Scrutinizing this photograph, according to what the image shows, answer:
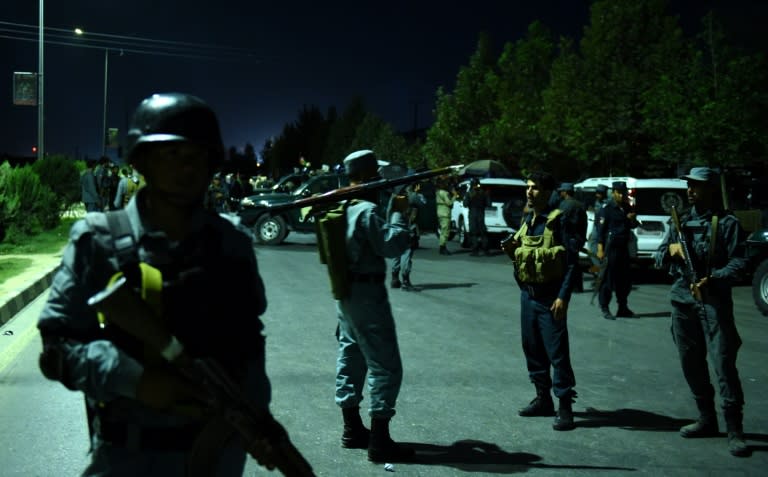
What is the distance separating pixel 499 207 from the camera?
22859mm

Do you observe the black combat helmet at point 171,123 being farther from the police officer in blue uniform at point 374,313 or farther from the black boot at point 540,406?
the black boot at point 540,406

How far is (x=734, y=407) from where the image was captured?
218 inches

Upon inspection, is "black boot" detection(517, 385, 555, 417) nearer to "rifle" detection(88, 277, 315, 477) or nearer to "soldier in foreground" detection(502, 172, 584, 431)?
"soldier in foreground" detection(502, 172, 584, 431)

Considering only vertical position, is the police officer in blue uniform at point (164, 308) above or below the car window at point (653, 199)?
above

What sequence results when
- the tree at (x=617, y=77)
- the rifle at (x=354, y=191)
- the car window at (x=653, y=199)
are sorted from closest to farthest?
the rifle at (x=354, y=191) → the car window at (x=653, y=199) → the tree at (x=617, y=77)

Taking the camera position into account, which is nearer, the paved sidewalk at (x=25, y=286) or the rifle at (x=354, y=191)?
the rifle at (x=354, y=191)

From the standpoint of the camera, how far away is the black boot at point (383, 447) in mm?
5172

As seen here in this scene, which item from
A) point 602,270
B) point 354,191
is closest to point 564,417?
point 354,191

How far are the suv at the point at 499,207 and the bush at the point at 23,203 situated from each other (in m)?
10.8

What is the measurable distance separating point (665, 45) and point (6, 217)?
21.3m

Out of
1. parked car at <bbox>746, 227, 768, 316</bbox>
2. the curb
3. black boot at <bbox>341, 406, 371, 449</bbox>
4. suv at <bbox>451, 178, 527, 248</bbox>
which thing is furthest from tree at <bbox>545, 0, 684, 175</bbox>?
black boot at <bbox>341, 406, 371, 449</bbox>

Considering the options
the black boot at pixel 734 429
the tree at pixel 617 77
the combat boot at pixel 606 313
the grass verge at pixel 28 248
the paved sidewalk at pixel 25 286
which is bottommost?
the grass verge at pixel 28 248

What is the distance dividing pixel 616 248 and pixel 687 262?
6.15 meters

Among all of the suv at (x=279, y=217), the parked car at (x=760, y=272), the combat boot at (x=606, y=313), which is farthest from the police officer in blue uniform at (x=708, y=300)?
the suv at (x=279, y=217)
